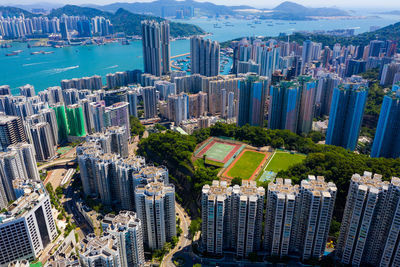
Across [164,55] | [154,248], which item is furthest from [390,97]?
[164,55]

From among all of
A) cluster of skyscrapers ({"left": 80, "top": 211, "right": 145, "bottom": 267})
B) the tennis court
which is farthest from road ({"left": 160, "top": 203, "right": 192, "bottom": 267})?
the tennis court

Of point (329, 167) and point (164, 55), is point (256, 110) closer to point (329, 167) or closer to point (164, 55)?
point (329, 167)

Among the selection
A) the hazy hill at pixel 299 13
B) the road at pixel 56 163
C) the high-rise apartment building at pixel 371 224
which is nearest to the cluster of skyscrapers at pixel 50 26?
the road at pixel 56 163

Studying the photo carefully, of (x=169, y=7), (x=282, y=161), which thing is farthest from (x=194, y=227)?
(x=169, y=7)

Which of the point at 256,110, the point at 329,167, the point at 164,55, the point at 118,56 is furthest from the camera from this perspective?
the point at 118,56

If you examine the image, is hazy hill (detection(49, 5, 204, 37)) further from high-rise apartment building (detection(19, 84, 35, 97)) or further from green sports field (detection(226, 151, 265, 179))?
green sports field (detection(226, 151, 265, 179))

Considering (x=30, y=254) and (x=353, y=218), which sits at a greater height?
(x=353, y=218)

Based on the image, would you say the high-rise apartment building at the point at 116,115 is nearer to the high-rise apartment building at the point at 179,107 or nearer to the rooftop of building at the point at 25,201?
the high-rise apartment building at the point at 179,107
